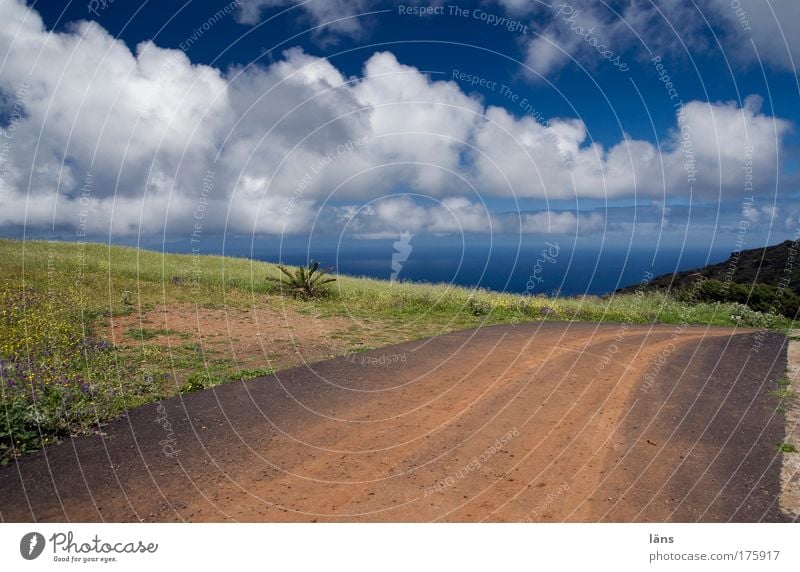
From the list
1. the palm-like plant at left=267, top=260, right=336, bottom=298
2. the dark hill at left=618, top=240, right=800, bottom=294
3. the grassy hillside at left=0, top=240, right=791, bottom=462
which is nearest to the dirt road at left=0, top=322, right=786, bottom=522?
the grassy hillside at left=0, top=240, right=791, bottom=462

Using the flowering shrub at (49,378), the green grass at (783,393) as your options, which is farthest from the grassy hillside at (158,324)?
the green grass at (783,393)

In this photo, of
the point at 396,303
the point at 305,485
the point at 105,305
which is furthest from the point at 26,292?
the point at 305,485

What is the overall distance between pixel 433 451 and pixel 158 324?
1084 centimetres

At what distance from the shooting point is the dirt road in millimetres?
5492

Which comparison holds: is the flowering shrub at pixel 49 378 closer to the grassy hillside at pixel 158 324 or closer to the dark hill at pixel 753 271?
the grassy hillside at pixel 158 324

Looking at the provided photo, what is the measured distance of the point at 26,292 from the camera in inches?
622

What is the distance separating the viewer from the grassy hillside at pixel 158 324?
319 inches

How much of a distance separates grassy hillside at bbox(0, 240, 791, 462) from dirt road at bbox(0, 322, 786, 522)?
2.91ft

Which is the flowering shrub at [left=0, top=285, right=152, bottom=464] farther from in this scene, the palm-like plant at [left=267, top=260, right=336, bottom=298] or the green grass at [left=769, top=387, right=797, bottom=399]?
the green grass at [left=769, top=387, right=797, bottom=399]

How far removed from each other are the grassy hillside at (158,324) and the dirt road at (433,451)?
0.89 m
